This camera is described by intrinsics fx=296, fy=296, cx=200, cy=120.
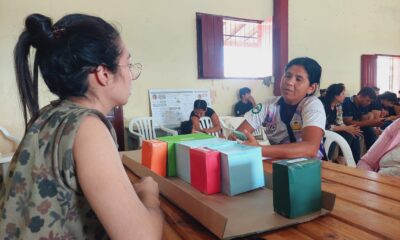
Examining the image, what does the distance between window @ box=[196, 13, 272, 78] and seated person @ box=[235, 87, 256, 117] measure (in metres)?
0.28

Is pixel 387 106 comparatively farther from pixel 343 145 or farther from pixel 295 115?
pixel 295 115

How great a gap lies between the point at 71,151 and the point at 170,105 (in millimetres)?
3480

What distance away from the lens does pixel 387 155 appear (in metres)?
1.45

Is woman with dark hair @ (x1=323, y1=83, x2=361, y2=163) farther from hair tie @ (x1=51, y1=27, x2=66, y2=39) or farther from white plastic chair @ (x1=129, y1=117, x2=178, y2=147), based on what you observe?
hair tie @ (x1=51, y1=27, x2=66, y2=39)

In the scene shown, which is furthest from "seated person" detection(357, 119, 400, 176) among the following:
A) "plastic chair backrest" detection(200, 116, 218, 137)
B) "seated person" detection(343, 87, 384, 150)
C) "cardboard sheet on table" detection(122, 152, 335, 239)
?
"seated person" detection(343, 87, 384, 150)

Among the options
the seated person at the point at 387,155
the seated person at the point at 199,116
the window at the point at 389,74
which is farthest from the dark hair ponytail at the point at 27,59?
the window at the point at 389,74

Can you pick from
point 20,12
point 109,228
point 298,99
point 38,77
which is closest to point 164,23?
point 20,12

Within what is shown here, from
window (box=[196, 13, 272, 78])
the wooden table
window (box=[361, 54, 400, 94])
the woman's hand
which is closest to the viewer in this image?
the wooden table

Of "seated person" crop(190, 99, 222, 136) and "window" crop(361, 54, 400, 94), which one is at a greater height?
"window" crop(361, 54, 400, 94)

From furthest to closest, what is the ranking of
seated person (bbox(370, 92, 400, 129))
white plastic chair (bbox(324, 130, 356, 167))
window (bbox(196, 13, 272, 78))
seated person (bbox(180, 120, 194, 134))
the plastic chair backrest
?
seated person (bbox(370, 92, 400, 129)), window (bbox(196, 13, 272, 78)), the plastic chair backrest, seated person (bbox(180, 120, 194, 134)), white plastic chair (bbox(324, 130, 356, 167))

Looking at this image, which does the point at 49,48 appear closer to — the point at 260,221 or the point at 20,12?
the point at 260,221

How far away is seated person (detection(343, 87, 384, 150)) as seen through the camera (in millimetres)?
3920

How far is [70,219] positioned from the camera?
572 mm

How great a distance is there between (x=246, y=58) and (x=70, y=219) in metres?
4.35
